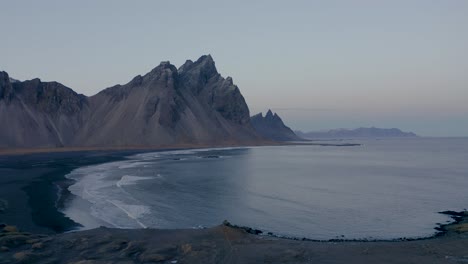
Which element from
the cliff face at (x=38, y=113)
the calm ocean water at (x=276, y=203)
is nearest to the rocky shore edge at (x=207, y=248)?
the calm ocean water at (x=276, y=203)

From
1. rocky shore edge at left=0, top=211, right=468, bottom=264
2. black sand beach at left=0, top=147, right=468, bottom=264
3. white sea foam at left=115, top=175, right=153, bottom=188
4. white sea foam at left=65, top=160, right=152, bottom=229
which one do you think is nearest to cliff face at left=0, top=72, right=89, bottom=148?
white sea foam at left=115, top=175, right=153, bottom=188

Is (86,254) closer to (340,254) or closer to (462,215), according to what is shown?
(340,254)

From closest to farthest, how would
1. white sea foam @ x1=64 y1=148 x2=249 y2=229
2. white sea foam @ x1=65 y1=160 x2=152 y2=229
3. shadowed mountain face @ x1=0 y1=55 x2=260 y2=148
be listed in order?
white sea foam @ x1=64 y1=148 x2=249 y2=229, white sea foam @ x1=65 y1=160 x2=152 y2=229, shadowed mountain face @ x1=0 y1=55 x2=260 y2=148

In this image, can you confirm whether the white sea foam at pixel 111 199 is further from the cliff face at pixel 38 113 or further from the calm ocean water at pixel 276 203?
the cliff face at pixel 38 113

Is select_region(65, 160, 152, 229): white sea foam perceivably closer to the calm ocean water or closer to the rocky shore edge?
the calm ocean water

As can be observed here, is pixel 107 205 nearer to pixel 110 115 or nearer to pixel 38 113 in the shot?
pixel 38 113

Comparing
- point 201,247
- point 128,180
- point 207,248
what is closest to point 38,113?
point 128,180
